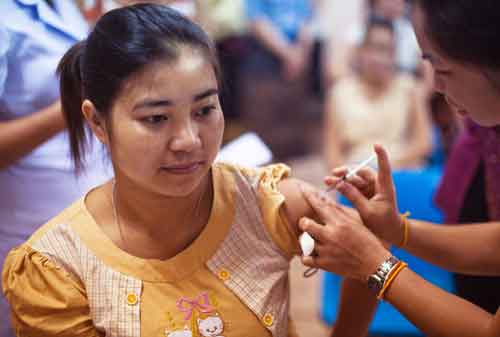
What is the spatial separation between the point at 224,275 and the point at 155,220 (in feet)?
0.60

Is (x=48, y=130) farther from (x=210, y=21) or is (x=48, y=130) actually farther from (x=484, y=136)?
(x=210, y=21)

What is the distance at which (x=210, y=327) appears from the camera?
116 centimetres

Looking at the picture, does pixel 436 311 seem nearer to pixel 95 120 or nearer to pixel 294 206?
pixel 294 206

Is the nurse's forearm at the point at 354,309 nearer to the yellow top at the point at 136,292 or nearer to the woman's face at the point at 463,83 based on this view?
the yellow top at the point at 136,292

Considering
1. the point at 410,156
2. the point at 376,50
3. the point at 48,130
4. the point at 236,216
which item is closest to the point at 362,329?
the point at 236,216

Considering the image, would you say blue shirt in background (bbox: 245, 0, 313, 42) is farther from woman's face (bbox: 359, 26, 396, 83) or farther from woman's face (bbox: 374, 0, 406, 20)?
woman's face (bbox: 359, 26, 396, 83)

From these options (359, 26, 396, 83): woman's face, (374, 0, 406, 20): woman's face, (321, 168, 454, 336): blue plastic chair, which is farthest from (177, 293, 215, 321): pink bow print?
(374, 0, 406, 20): woman's face

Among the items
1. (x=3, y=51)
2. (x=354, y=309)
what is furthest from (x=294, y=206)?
A: (x=3, y=51)

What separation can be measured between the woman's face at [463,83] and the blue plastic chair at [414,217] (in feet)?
4.29

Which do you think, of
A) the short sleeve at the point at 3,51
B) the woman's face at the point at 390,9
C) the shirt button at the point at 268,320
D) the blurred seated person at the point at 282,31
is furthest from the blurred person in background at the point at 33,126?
the blurred seated person at the point at 282,31

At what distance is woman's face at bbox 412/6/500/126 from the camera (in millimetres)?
1017

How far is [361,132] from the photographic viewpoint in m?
3.21

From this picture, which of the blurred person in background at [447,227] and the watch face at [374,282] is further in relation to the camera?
the watch face at [374,282]

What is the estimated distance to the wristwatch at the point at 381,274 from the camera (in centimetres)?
117
